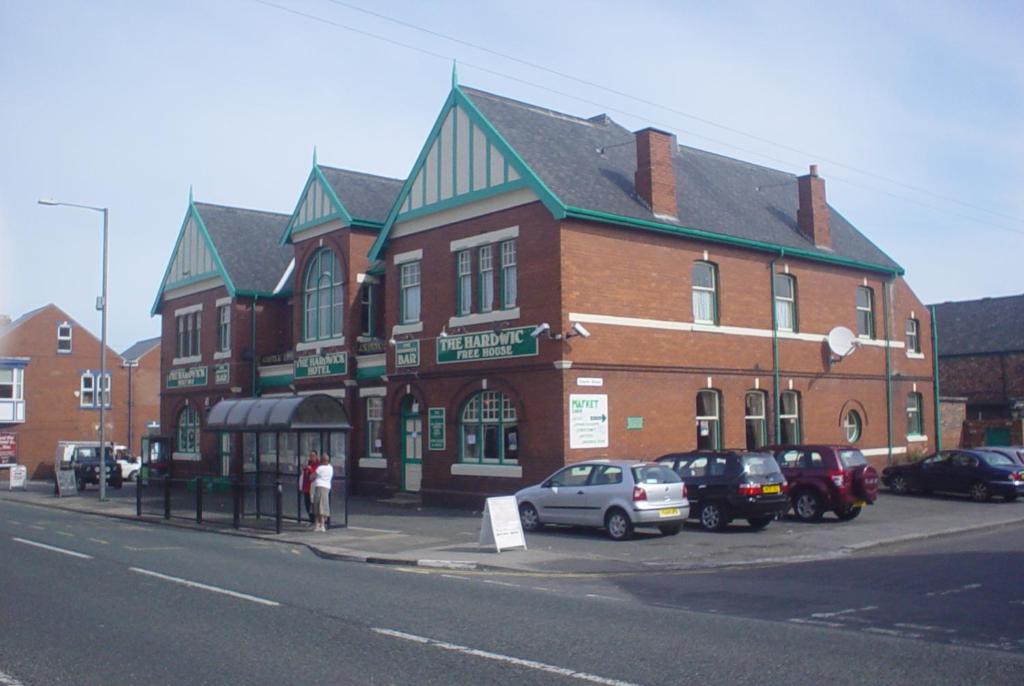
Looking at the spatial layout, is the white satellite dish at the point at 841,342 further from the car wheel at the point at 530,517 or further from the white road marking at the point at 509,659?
the white road marking at the point at 509,659

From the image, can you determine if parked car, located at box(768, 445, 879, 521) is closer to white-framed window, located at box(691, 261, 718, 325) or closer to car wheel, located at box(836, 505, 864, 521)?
car wheel, located at box(836, 505, 864, 521)

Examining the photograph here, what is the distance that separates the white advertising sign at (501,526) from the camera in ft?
55.2

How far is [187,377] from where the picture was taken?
133 feet

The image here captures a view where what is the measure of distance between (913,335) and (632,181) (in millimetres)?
14104

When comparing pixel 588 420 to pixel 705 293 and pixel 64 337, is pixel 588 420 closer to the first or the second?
pixel 705 293

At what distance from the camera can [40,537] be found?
65.3 feet

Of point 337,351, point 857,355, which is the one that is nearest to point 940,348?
point 857,355

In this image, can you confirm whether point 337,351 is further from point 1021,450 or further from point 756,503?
point 1021,450

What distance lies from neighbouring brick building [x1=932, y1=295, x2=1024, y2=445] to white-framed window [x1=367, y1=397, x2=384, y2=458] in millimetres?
30833

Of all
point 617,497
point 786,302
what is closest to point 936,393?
point 786,302

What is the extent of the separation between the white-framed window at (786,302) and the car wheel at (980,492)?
21.9ft

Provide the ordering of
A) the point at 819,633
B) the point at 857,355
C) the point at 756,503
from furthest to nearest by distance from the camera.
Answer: the point at 857,355, the point at 756,503, the point at 819,633

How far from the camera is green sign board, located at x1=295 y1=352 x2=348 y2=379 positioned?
3142 cm

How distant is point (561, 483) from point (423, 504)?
804 centimetres
